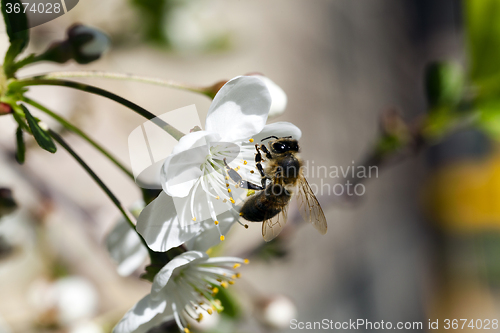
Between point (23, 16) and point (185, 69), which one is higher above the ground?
point (23, 16)

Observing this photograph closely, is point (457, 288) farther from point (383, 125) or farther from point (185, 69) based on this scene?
point (185, 69)

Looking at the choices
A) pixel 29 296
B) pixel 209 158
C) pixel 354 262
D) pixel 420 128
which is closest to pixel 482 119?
pixel 420 128

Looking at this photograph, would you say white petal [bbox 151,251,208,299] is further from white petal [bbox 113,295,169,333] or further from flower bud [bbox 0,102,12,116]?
flower bud [bbox 0,102,12,116]

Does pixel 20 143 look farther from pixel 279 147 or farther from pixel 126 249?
pixel 279 147

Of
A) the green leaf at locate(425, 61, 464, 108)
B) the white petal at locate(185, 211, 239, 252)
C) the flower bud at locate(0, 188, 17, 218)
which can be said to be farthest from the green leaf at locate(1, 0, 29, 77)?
the green leaf at locate(425, 61, 464, 108)

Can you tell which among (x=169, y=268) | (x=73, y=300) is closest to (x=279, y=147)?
(x=169, y=268)

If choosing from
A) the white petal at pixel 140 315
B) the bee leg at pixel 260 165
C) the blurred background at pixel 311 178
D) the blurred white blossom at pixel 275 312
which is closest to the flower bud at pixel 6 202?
the blurred background at pixel 311 178
